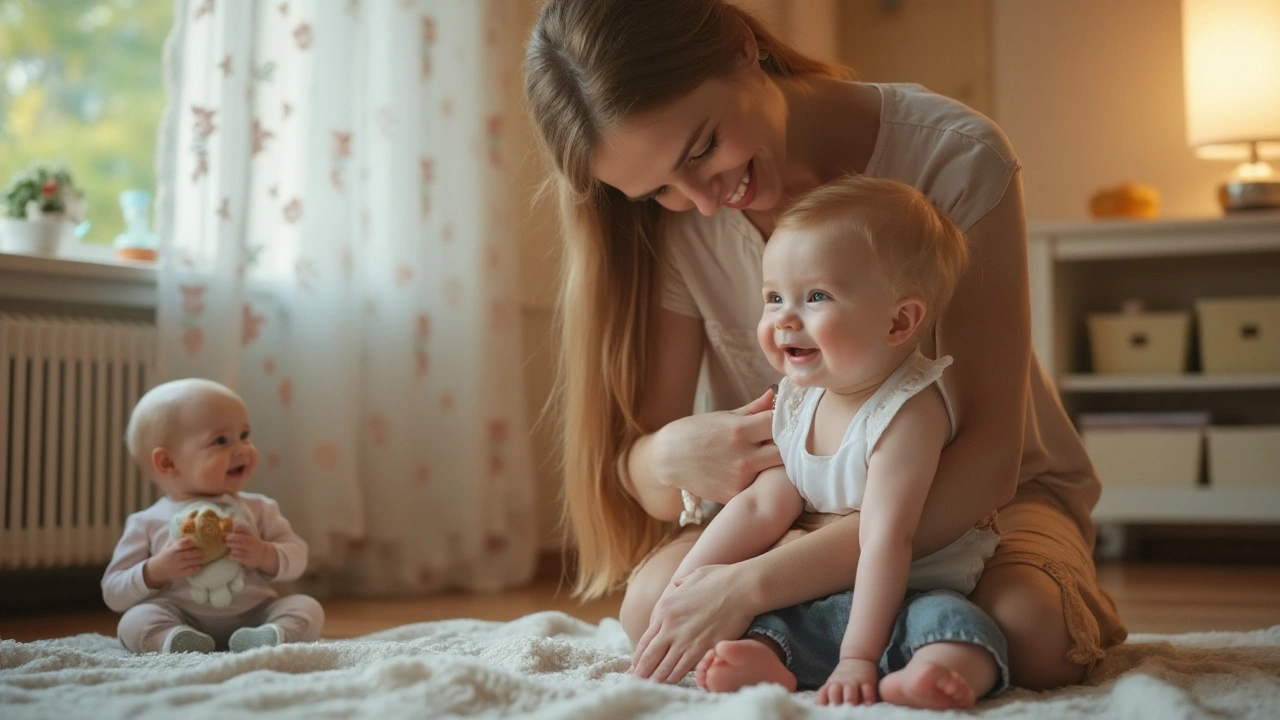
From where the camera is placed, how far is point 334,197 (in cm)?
237

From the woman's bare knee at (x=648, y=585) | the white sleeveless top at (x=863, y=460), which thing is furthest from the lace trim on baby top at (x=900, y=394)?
the woman's bare knee at (x=648, y=585)

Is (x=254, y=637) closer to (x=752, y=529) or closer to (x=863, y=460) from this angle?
(x=752, y=529)

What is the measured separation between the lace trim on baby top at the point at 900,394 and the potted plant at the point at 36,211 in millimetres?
1693

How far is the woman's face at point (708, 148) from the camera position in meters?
1.27

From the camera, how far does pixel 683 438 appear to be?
141 centimetres

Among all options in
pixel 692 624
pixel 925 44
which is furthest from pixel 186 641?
pixel 925 44

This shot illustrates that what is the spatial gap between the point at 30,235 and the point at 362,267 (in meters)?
0.61

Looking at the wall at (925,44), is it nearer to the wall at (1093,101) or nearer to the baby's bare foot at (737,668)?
the wall at (1093,101)

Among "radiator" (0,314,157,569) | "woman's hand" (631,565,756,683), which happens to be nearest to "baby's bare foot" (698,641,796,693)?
"woman's hand" (631,565,756,683)

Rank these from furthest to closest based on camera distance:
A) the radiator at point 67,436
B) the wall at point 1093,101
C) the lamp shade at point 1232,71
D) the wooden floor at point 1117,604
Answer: the wall at point 1093,101 < the lamp shade at point 1232,71 < the radiator at point 67,436 < the wooden floor at point 1117,604

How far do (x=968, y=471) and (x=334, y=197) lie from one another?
1.53 meters

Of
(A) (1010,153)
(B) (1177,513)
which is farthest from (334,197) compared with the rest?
(B) (1177,513)

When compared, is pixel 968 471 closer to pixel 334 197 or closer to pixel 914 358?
pixel 914 358

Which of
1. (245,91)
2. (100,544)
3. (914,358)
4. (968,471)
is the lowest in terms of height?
(100,544)
